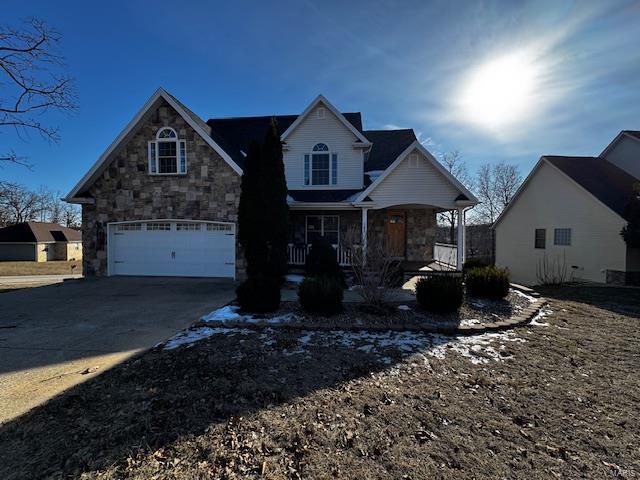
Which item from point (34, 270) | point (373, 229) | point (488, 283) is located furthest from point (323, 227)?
point (34, 270)

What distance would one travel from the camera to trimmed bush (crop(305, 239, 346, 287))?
9.28m

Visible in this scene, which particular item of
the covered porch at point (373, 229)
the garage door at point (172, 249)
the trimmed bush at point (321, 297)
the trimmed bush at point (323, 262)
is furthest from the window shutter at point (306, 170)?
the trimmed bush at point (321, 297)

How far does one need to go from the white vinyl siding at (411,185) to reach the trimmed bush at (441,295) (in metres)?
5.00

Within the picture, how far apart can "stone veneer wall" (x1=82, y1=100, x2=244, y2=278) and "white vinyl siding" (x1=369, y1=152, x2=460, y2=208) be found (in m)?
5.41

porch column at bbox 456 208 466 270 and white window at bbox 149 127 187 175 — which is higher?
white window at bbox 149 127 187 175

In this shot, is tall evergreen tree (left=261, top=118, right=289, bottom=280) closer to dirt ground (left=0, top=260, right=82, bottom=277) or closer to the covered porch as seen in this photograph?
the covered porch

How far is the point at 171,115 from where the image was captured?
11.4m

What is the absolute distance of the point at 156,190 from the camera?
37.9 ft

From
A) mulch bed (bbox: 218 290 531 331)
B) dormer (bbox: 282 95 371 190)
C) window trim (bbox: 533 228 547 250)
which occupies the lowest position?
mulch bed (bbox: 218 290 531 331)

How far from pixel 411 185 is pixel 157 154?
961cm

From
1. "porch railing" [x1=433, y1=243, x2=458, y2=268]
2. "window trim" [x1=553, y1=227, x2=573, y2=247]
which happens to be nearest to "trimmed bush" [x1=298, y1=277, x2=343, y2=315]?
"porch railing" [x1=433, y1=243, x2=458, y2=268]

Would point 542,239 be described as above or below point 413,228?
below

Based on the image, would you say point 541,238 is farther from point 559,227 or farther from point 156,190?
point 156,190

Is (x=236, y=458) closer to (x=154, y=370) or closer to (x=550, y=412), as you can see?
(x=154, y=370)
